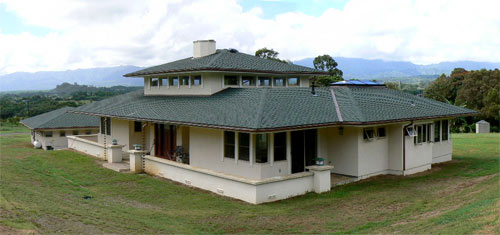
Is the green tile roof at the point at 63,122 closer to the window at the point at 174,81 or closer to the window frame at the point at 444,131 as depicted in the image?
the window at the point at 174,81

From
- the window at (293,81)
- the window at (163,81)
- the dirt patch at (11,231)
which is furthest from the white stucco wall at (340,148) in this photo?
the dirt patch at (11,231)

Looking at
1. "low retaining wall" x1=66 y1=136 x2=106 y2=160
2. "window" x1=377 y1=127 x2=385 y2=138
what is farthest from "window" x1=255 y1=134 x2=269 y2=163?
"low retaining wall" x1=66 y1=136 x2=106 y2=160

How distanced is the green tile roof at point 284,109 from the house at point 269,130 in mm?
47

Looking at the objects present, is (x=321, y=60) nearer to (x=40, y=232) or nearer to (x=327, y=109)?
(x=327, y=109)

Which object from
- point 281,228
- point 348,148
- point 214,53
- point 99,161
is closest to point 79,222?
point 281,228

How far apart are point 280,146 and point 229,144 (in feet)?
6.47

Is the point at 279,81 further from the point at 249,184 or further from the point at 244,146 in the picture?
the point at 249,184

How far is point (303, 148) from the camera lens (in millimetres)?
16125

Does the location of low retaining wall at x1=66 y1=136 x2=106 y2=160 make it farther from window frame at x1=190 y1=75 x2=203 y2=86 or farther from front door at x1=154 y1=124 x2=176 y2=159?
window frame at x1=190 y1=75 x2=203 y2=86

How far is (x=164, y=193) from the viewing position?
581 inches

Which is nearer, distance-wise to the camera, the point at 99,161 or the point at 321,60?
the point at 99,161

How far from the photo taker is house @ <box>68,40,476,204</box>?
569 inches

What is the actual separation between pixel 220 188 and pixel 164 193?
204 cm

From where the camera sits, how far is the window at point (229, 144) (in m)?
15.5
